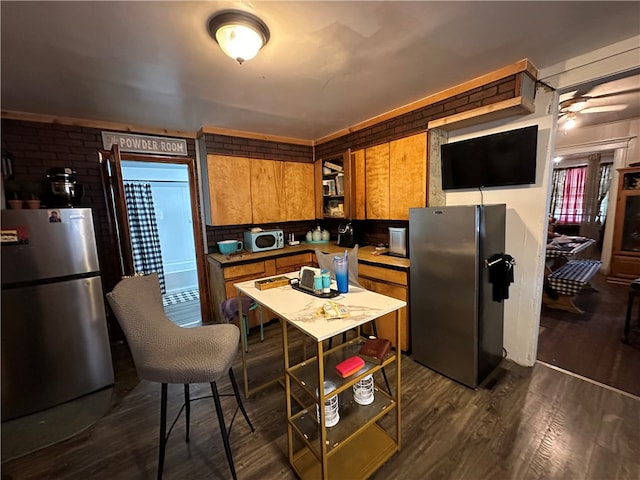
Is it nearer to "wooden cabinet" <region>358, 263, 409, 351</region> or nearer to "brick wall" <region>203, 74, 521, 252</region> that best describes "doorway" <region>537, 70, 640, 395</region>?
"brick wall" <region>203, 74, 521, 252</region>

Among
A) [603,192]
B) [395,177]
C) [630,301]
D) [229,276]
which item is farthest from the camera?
[603,192]

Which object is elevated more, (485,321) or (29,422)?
(485,321)

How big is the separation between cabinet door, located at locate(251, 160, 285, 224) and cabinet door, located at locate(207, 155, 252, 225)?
0.08 metres

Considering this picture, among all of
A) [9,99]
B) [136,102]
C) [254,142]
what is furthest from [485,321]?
[9,99]

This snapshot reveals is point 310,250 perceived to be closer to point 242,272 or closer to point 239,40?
point 242,272

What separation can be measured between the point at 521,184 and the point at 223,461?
291 cm

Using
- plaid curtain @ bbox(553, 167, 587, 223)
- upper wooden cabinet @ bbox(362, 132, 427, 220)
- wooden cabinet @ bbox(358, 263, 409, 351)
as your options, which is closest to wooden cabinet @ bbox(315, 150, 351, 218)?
upper wooden cabinet @ bbox(362, 132, 427, 220)

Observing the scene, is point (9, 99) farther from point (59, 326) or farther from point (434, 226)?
point (434, 226)

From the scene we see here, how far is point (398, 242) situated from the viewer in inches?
110

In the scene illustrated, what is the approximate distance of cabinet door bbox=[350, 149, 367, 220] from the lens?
127 inches

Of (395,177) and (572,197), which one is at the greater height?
(395,177)

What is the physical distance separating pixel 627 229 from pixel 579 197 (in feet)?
6.26

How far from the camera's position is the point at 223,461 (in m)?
1.56

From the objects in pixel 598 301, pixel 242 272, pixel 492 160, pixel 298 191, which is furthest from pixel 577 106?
pixel 242 272
